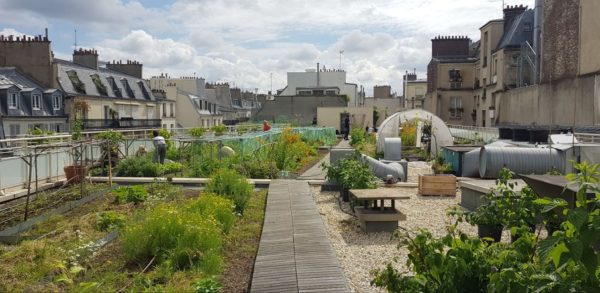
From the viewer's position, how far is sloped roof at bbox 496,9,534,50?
36594mm

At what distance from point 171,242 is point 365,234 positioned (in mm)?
3397

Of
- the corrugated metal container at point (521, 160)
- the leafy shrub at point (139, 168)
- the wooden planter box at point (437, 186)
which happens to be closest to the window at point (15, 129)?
the leafy shrub at point (139, 168)

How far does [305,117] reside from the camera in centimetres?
5903

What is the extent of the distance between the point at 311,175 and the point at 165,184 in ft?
17.8

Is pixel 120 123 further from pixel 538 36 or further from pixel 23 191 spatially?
pixel 538 36

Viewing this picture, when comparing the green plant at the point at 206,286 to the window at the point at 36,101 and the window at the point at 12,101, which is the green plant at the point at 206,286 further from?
the window at the point at 36,101

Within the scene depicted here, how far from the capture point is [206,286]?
187 inches

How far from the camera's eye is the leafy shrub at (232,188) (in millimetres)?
9453

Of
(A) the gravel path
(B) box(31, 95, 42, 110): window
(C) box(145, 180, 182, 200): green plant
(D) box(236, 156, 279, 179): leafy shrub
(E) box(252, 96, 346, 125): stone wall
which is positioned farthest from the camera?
(E) box(252, 96, 346, 125): stone wall

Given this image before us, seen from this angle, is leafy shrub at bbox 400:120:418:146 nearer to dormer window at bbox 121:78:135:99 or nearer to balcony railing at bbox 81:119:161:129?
balcony railing at bbox 81:119:161:129

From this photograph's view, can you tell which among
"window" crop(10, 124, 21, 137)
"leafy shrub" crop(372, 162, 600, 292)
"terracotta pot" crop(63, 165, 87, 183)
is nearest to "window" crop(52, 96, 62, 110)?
"window" crop(10, 124, 21, 137)

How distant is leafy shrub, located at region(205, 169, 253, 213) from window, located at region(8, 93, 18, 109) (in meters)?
25.4

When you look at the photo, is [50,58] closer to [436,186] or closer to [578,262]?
[436,186]

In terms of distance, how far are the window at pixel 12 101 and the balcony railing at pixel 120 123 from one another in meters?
4.42
